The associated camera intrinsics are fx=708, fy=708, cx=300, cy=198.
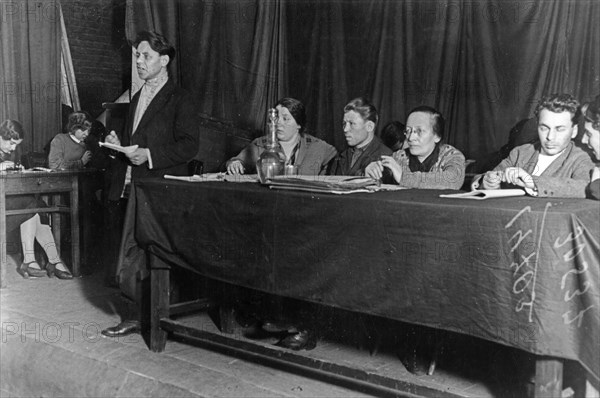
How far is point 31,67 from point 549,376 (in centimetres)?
630

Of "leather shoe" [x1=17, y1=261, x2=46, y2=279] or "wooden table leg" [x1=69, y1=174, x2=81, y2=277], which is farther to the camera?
"wooden table leg" [x1=69, y1=174, x2=81, y2=277]

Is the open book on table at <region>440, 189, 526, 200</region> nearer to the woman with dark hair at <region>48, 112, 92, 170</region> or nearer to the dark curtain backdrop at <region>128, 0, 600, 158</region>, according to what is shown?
the dark curtain backdrop at <region>128, 0, 600, 158</region>

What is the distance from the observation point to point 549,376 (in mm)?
2150

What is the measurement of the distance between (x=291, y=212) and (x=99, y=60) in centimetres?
613

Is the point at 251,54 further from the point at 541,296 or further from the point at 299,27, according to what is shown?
the point at 541,296

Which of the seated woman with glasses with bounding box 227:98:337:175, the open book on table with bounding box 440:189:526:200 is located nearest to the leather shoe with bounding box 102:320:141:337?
the seated woman with glasses with bounding box 227:98:337:175

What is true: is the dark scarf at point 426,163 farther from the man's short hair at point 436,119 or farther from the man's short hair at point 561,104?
the man's short hair at point 561,104

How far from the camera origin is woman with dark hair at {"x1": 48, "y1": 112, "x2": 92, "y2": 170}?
5.73 meters

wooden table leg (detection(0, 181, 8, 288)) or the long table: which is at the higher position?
the long table

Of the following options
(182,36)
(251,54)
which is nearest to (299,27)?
(251,54)

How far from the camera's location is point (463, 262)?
88.0 inches

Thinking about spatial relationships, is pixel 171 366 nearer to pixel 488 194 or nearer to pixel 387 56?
pixel 488 194

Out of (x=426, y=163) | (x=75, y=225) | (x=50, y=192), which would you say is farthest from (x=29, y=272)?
(x=426, y=163)

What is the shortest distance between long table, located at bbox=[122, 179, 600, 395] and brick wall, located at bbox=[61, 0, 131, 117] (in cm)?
541
